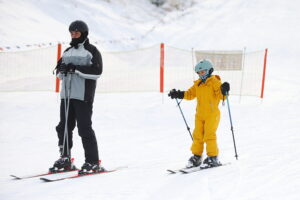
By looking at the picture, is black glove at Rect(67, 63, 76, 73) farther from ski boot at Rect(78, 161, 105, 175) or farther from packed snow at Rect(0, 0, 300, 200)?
packed snow at Rect(0, 0, 300, 200)

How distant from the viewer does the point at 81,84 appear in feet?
16.3

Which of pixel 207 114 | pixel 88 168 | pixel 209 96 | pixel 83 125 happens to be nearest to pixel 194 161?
pixel 207 114

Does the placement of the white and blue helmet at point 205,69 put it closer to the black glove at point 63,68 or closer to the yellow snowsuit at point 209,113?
the yellow snowsuit at point 209,113

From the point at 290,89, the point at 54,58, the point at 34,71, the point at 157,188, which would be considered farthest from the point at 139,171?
the point at 54,58

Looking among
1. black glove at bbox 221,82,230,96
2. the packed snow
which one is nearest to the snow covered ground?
the packed snow

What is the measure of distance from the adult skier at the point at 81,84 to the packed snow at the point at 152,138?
45cm

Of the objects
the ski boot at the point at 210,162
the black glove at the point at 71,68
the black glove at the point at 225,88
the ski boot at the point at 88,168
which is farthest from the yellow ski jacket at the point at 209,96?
the black glove at the point at 71,68

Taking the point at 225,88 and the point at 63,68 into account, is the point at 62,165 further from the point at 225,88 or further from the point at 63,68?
the point at 225,88

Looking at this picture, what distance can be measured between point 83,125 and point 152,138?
3.46 metres

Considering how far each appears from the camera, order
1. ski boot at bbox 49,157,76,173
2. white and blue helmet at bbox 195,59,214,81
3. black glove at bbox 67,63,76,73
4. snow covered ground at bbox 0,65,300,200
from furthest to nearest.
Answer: white and blue helmet at bbox 195,59,214,81 < ski boot at bbox 49,157,76,173 < black glove at bbox 67,63,76,73 < snow covered ground at bbox 0,65,300,200

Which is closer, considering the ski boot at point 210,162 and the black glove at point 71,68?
the black glove at point 71,68

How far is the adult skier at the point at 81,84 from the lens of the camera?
492cm

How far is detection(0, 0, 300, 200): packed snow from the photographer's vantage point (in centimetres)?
438

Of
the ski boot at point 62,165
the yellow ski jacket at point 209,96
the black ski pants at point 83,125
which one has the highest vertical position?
the yellow ski jacket at point 209,96
